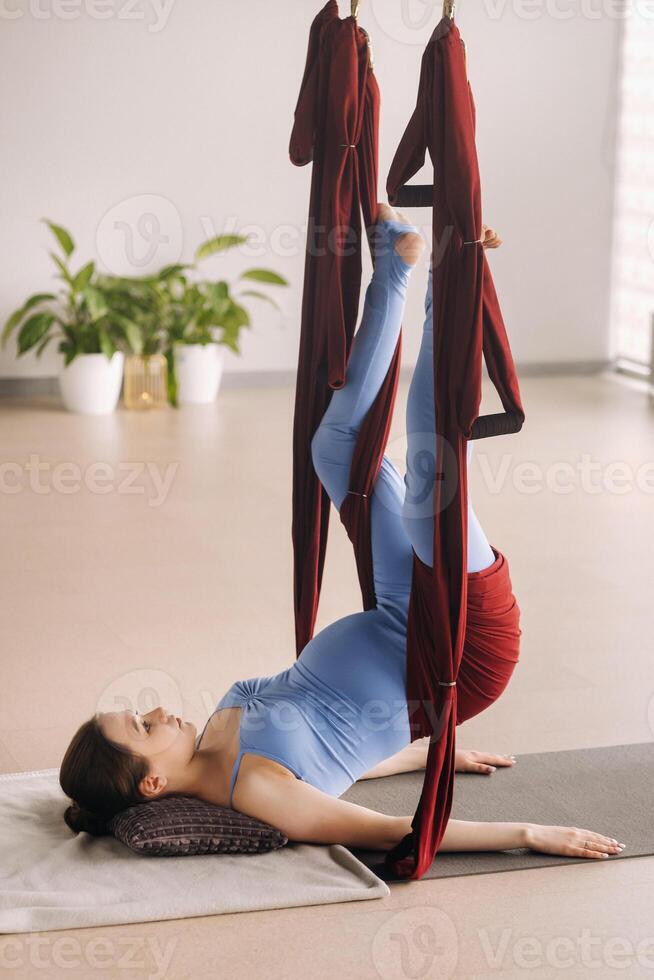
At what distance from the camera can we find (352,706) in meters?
2.21

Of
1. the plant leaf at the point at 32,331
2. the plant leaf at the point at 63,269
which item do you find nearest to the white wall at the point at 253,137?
the plant leaf at the point at 63,269

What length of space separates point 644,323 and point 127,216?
293 cm

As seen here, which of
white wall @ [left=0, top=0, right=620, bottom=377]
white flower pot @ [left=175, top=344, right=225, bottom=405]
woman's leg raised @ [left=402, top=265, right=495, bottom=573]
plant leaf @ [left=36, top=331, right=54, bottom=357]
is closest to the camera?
woman's leg raised @ [left=402, top=265, right=495, bottom=573]

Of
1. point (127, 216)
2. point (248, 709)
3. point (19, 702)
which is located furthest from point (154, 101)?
point (248, 709)

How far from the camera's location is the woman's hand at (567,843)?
220 centimetres

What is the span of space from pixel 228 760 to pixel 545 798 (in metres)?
0.65

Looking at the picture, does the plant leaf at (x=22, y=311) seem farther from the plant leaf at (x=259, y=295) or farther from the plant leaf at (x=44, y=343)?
the plant leaf at (x=259, y=295)

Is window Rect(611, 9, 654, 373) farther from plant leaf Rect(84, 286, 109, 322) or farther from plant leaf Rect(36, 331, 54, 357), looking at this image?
plant leaf Rect(36, 331, 54, 357)

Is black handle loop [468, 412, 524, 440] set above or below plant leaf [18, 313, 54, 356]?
above

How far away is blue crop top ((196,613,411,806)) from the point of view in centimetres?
215

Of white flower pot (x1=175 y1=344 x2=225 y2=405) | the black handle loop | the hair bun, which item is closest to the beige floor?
white flower pot (x1=175 y1=344 x2=225 y2=405)

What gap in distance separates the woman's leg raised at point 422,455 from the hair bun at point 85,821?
697mm

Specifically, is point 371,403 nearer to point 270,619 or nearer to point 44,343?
point 270,619

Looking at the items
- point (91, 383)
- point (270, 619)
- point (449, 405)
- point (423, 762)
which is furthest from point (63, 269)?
point (449, 405)
